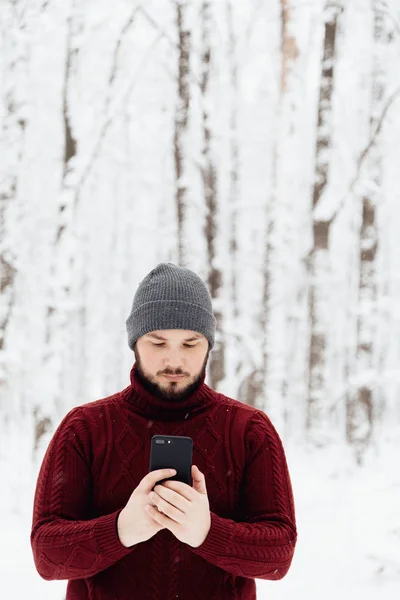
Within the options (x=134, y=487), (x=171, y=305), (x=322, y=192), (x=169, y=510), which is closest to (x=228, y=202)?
(x=322, y=192)

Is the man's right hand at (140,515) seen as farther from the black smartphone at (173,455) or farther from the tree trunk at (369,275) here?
the tree trunk at (369,275)

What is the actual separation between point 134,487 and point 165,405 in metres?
0.25

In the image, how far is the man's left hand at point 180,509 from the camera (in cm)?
157

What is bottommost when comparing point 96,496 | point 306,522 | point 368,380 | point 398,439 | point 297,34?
point 398,439

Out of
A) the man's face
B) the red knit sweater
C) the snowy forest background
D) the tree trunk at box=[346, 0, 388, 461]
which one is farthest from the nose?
the tree trunk at box=[346, 0, 388, 461]

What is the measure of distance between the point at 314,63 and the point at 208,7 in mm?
5852

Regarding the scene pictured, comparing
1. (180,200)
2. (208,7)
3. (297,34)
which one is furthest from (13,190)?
(297,34)

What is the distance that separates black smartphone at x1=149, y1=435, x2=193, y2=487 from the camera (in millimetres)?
1652

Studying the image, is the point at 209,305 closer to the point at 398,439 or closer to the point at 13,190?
the point at 13,190

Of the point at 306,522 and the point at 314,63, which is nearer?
the point at 306,522

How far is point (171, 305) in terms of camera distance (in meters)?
1.91

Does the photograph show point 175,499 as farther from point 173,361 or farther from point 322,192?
point 322,192

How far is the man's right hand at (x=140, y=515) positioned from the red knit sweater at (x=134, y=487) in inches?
2.0

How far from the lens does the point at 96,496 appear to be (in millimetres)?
1807
